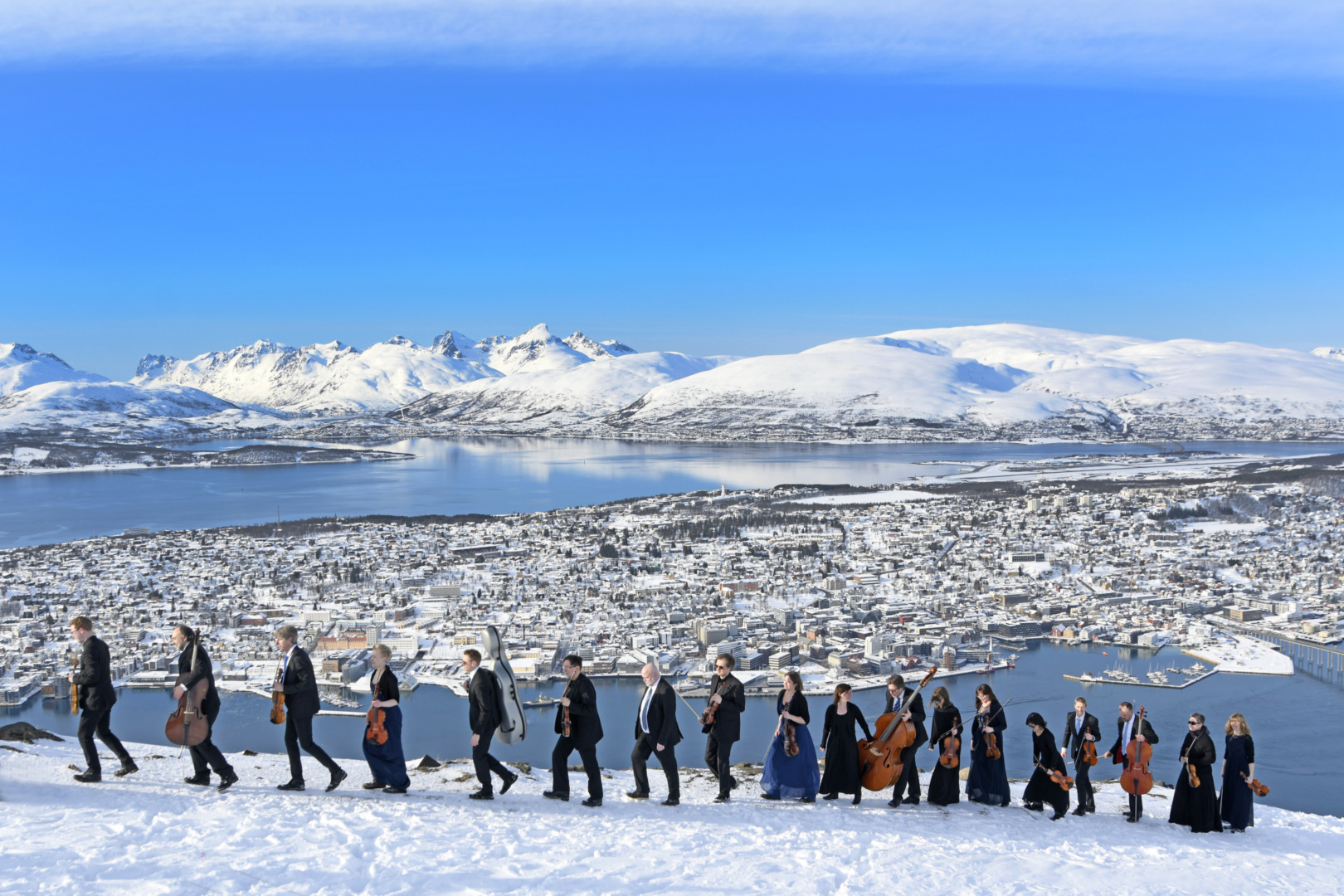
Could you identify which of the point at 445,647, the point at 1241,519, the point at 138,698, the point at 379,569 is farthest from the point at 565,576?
the point at 1241,519

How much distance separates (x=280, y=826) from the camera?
4.65 m

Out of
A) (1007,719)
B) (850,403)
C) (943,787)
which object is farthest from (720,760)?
(850,403)

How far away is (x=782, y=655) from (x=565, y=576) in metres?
9.71

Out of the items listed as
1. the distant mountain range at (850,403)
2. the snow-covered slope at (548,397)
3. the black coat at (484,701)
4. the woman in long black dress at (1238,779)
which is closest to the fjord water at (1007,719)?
the woman in long black dress at (1238,779)

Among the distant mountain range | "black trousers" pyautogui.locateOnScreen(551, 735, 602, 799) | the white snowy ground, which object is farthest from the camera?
the distant mountain range

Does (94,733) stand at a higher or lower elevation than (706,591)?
higher

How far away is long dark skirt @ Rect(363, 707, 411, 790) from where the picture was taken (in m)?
5.35

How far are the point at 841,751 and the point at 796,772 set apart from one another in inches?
11.3

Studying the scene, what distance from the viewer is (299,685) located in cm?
510

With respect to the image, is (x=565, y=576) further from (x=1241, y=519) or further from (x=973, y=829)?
(x=1241, y=519)

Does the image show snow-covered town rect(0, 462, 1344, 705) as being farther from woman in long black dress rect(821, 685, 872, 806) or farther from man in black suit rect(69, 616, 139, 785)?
man in black suit rect(69, 616, 139, 785)

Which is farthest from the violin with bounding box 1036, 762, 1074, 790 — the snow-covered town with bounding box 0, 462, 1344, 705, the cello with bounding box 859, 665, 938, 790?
the snow-covered town with bounding box 0, 462, 1344, 705

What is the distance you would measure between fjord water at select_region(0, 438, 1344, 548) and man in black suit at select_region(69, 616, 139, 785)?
35415 millimetres

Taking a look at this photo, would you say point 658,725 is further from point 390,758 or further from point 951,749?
point 951,749
